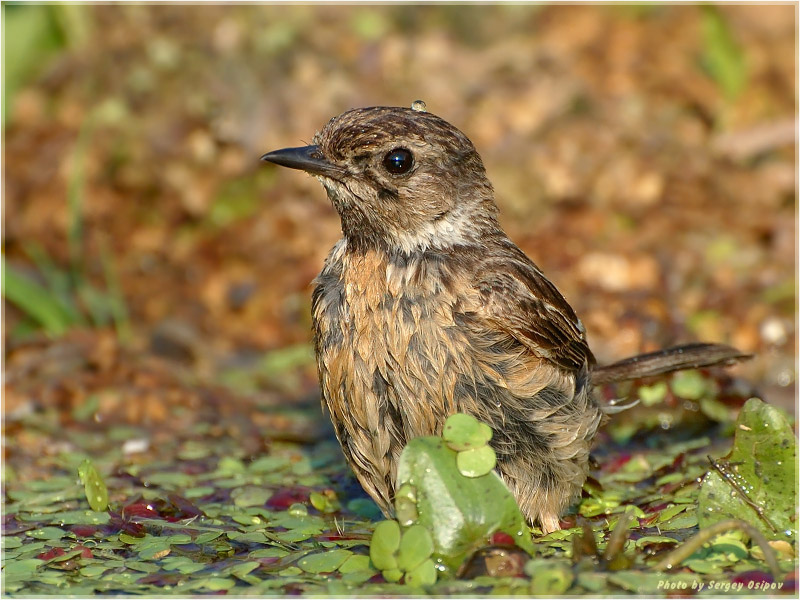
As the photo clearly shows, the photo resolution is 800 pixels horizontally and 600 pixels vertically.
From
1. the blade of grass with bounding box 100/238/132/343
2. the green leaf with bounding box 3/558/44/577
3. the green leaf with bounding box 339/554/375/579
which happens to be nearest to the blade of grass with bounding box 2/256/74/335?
the blade of grass with bounding box 100/238/132/343

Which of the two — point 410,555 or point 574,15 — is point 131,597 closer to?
point 410,555

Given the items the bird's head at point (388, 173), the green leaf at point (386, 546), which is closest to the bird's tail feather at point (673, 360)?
the bird's head at point (388, 173)

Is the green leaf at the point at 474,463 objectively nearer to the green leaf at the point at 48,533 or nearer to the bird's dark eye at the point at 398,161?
the bird's dark eye at the point at 398,161

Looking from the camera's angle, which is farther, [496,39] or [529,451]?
[496,39]

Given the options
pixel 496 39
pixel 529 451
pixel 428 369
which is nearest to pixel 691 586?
pixel 529 451

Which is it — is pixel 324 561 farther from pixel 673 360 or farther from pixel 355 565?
pixel 673 360

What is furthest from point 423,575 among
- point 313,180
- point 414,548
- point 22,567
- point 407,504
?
point 313,180

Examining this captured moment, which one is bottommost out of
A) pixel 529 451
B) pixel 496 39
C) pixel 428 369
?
pixel 529 451
